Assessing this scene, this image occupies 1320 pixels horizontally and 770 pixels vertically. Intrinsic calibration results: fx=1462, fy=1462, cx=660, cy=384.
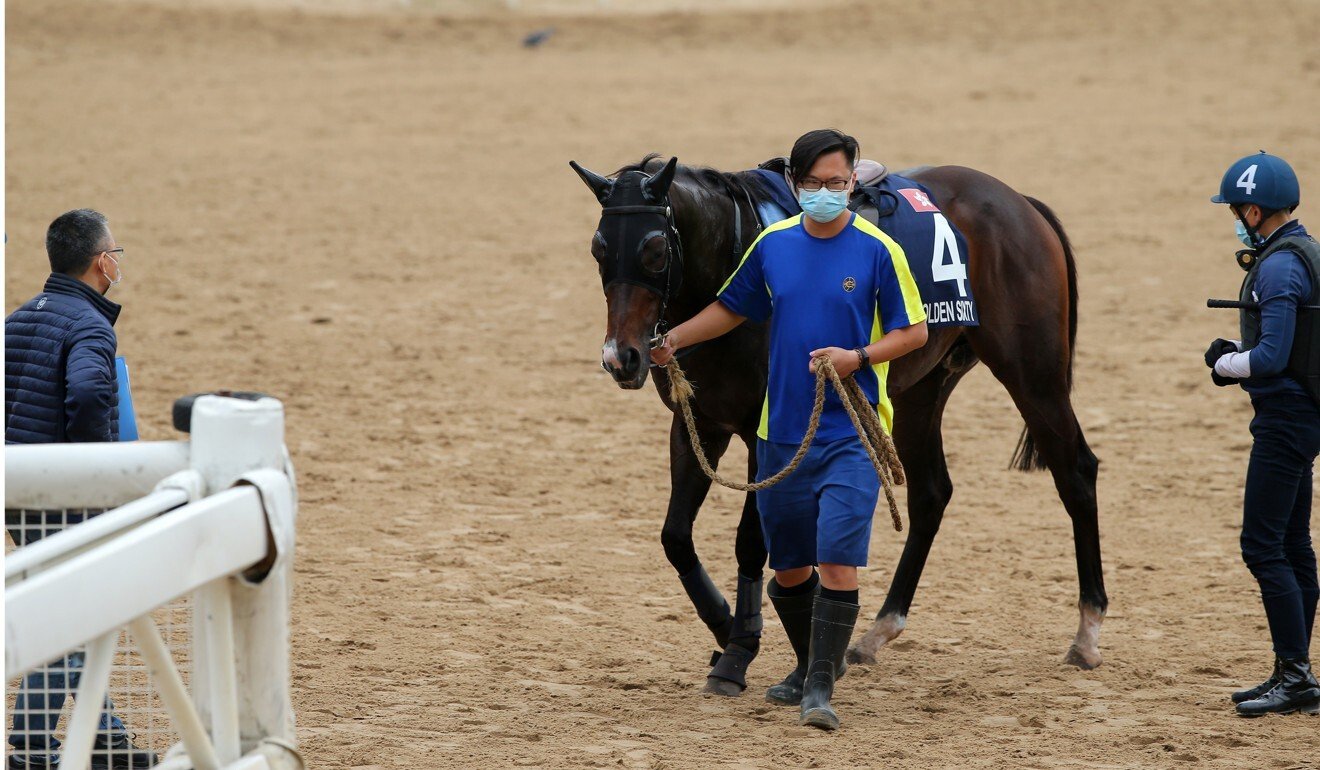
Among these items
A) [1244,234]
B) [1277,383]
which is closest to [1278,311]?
[1277,383]

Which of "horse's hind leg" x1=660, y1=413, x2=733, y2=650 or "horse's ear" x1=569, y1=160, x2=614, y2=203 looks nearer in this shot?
"horse's ear" x1=569, y1=160, x2=614, y2=203

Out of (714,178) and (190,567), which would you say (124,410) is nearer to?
(714,178)

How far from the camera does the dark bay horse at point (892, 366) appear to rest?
4535mm

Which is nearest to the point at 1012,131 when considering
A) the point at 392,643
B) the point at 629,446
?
the point at 629,446

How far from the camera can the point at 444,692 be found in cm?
488

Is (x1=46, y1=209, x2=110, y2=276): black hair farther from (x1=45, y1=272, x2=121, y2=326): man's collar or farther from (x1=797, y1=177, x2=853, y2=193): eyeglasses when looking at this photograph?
(x1=797, y1=177, x2=853, y2=193): eyeglasses

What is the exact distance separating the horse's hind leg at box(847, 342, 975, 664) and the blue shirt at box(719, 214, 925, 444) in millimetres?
1463

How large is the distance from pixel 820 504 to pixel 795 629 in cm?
61

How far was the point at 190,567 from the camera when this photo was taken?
2.14m

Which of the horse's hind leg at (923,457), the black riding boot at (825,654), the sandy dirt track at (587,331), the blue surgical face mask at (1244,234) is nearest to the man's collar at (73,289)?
the sandy dirt track at (587,331)

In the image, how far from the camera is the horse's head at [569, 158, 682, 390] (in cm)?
446

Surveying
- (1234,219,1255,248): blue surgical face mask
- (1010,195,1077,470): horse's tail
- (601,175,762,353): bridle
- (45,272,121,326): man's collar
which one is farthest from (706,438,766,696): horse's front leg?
(45,272,121,326): man's collar

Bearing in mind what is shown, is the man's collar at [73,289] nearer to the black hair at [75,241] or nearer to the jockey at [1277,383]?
the black hair at [75,241]

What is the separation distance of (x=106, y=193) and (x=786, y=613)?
1124 centimetres
